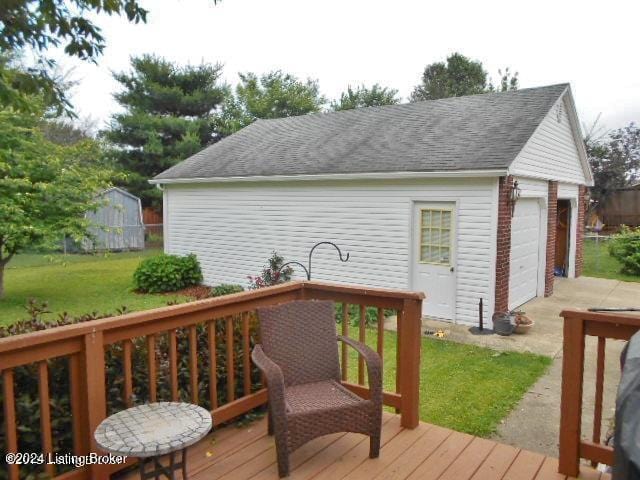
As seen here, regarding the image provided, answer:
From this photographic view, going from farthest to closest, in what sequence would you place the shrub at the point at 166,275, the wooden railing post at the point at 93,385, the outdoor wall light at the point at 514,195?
the shrub at the point at 166,275 < the outdoor wall light at the point at 514,195 < the wooden railing post at the point at 93,385

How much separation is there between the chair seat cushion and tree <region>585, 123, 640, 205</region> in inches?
888

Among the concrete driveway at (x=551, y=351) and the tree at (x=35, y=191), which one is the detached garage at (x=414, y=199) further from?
the tree at (x=35, y=191)

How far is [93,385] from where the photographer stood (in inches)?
94.0

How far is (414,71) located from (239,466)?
36.2m

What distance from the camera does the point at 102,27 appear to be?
12.3 ft

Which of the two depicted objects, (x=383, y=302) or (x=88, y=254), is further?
(x=88, y=254)

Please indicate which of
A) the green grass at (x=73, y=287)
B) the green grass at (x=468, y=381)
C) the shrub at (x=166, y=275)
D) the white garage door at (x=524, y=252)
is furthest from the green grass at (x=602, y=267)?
the green grass at (x=73, y=287)

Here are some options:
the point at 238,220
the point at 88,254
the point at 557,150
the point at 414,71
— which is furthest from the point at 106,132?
the point at 414,71

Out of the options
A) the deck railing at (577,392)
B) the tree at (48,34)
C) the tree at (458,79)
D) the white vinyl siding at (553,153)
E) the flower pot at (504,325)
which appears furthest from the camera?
the tree at (458,79)

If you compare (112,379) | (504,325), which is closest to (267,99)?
(504,325)

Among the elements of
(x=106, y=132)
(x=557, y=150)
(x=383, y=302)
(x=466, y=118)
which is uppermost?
(x=106, y=132)

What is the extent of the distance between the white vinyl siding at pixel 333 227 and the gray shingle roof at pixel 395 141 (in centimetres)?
34

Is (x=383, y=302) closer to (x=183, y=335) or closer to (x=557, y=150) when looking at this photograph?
(x=183, y=335)

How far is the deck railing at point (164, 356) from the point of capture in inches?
86.8
